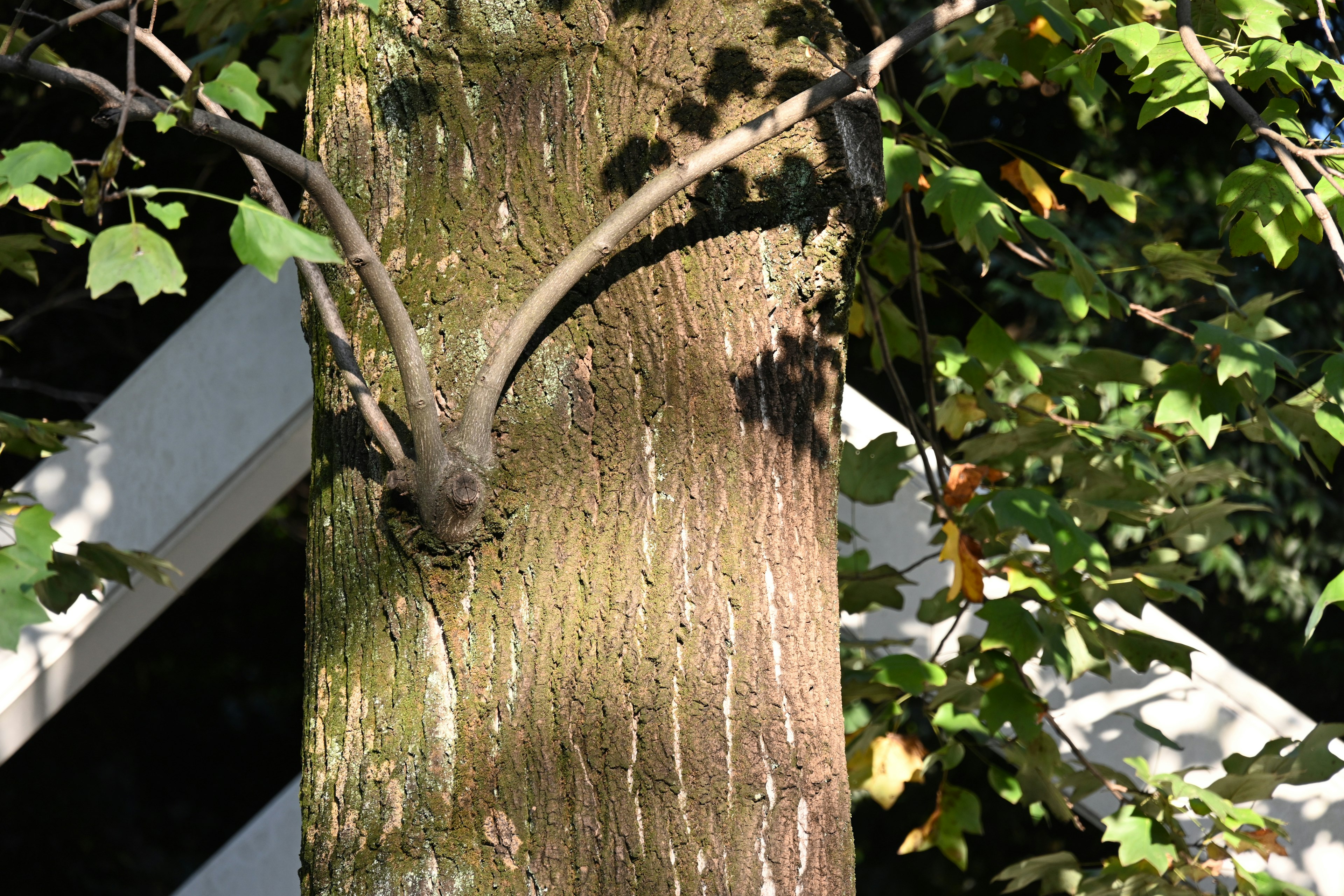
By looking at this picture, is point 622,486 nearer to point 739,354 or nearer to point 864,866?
point 739,354

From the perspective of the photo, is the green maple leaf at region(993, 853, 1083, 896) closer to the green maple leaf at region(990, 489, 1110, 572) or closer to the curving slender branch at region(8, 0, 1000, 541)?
the green maple leaf at region(990, 489, 1110, 572)

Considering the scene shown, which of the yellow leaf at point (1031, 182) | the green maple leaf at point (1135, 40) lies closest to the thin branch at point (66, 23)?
the green maple leaf at point (1135, 40)

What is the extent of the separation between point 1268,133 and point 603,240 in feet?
2.98

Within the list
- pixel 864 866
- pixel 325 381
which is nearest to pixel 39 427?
pixel 325 381

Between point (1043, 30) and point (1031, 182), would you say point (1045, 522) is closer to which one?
point (1031, 182)

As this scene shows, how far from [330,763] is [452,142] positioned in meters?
0.76

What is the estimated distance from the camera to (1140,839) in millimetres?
1957

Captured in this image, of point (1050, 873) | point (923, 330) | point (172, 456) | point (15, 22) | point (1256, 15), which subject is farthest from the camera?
point (172, 456)

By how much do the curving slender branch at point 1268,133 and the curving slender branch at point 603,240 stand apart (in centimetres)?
55

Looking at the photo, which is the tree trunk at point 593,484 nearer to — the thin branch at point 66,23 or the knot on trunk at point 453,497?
the knot on trunk at point 453,497

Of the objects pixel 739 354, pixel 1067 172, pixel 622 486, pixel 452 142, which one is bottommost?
pixel 622 486

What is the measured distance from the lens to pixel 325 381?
1.35m

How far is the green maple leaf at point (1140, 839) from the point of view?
6.31 ft

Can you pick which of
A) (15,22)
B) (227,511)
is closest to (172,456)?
(227,511)
